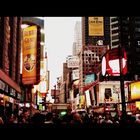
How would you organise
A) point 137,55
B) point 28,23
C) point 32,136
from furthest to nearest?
point 137,55 < point 28,23 < point 32,136

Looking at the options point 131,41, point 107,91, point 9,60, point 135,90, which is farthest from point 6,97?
point 131,41

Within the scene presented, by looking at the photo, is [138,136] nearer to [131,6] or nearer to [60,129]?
[60,129]

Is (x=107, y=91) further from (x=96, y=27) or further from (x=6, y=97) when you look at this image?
(x=6, y=97)

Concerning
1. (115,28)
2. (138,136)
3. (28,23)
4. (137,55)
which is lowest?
(138,136)

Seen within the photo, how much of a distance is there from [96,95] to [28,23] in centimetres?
2973

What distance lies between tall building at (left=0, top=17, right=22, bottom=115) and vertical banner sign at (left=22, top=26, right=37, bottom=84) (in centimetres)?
390

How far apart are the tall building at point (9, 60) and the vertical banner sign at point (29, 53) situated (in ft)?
12.8

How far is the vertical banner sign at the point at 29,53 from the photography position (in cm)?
3088

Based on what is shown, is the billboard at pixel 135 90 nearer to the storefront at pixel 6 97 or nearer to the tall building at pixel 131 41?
the storefront at pixel 6 97

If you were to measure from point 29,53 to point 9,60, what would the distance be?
58.2 feet

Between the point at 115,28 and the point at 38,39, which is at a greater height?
the point at 115,28

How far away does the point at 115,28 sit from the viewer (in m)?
172

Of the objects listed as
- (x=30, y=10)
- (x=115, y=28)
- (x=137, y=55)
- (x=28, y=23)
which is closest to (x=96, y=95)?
(x=28, y=23)

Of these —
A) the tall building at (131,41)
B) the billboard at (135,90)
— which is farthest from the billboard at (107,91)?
the tall building at (131,41)
